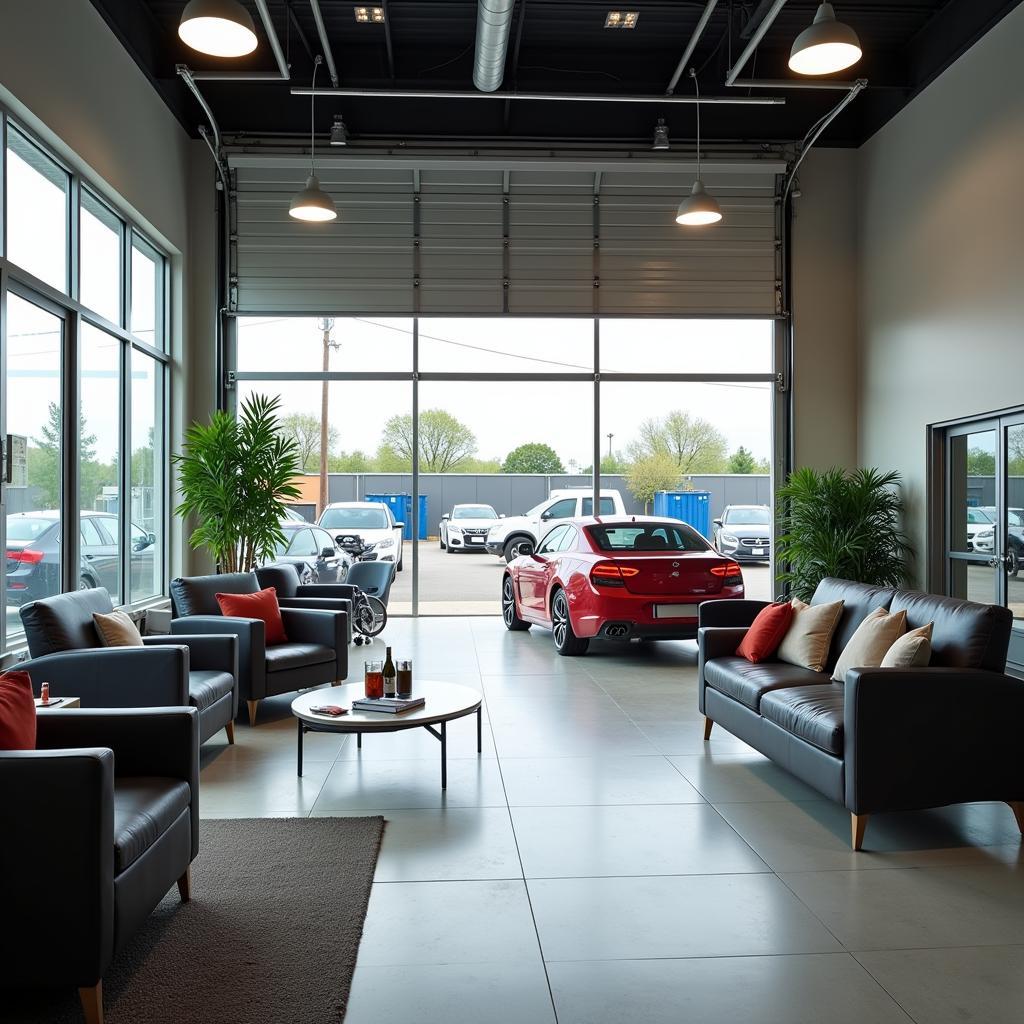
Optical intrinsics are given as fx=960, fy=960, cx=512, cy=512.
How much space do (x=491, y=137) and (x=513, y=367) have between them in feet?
7.66

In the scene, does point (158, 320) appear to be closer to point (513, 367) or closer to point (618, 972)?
point (513, 367)

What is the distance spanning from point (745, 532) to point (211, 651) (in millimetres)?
6935

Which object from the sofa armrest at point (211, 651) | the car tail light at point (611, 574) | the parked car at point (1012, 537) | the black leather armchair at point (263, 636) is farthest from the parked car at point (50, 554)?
the parked car at point (1012, 537)

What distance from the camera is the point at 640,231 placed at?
10.3m

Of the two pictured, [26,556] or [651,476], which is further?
[651,476]

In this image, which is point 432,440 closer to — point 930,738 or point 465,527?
point 465,527

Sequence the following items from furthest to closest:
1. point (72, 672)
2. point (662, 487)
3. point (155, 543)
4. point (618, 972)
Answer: point (662, 487) → point (155, 543) → point (72, 672) → point (618, 972)

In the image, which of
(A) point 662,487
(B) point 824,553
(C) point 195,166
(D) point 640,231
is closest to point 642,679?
(B) point 824,553

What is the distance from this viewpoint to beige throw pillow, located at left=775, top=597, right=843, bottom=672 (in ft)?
15.8

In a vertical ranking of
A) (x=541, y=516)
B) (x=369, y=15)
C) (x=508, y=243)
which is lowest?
(x=541, y=516)

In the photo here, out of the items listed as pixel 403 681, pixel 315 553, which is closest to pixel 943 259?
pixel 403 681

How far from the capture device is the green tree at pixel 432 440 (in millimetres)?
10430

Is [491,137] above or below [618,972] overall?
above

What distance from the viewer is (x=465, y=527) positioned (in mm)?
10742
